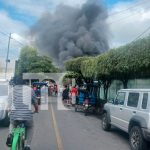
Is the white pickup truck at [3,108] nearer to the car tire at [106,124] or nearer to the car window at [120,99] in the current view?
the car tire at [106,124]

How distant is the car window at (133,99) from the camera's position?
31.7ft

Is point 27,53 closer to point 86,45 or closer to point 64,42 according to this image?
point 64,42

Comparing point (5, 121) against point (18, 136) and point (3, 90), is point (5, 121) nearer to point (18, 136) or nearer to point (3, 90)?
point (3, 90)

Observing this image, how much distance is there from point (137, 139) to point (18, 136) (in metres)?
3.70

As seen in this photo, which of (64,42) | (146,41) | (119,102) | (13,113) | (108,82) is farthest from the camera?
(64,42)

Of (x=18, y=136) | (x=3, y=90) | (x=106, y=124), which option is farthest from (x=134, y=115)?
(x=3, y=90)

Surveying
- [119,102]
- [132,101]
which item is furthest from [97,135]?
[132,101]

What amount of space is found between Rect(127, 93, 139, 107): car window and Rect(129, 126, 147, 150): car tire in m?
0.86

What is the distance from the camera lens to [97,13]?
5725 cm

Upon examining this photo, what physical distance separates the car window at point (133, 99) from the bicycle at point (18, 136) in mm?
4040

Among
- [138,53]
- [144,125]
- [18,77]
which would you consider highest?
[138,53]

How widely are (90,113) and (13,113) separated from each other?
13862mm

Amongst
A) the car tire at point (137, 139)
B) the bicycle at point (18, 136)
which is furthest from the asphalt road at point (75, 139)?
the bicycle at point (18, 136)

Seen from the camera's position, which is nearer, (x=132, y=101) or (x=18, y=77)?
(x=18, y=77)
